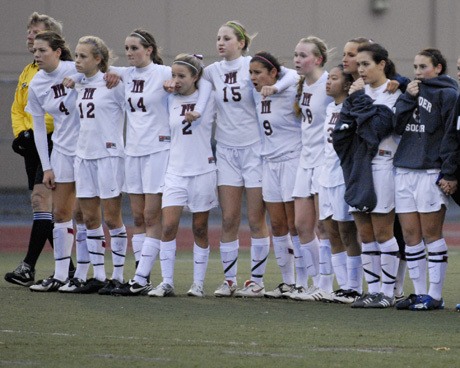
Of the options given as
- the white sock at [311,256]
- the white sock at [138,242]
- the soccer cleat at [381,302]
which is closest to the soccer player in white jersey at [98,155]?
the white sock at [138,242]

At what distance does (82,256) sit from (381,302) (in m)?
2.95

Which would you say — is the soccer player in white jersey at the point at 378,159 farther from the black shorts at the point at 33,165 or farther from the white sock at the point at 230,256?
the black shorts at the point at 33,165

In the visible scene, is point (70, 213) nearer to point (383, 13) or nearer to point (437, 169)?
point (437, 169)

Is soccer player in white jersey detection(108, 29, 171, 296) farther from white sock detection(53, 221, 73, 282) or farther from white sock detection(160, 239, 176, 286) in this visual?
white sock detection(53, 221, 73, 282)

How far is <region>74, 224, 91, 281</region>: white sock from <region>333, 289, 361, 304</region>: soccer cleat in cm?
235

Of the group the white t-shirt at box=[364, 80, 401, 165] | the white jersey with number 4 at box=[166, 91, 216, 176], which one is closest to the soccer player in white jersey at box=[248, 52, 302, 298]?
the white jersey with number 4 at box=[166, 91, 216, 176]

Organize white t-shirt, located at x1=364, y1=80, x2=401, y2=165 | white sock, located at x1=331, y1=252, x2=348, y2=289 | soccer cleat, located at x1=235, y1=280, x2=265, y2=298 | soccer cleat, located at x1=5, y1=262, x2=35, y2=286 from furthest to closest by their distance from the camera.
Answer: soccer cleat, located at x1=5, y1=262, x2=35, y2=286 → soccer cleat, located at x1=235, y1=280, x2=265, y2=298 → white sock, located at x1=331, y1=252, x2=348, y2=289 → white t-shirt, located at x1=364, y1=80, x2=401, y2=165

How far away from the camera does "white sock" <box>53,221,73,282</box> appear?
1083cm

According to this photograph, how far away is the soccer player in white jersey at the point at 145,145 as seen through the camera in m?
10.3

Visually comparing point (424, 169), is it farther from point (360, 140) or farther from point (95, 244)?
point (95, 244)

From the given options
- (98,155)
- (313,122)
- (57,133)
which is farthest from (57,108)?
(313,122)

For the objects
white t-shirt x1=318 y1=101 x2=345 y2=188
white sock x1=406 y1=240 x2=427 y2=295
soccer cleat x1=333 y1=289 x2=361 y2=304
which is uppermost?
white t-shirt x1=318 y1=101 x2=345 y2=188

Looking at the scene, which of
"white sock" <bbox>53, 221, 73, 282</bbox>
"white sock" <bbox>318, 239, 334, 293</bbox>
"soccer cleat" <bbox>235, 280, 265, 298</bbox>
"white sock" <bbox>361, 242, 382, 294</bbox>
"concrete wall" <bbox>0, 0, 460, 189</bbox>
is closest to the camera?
"white sock" <bbox>361, 242, 382, 294</bbox>

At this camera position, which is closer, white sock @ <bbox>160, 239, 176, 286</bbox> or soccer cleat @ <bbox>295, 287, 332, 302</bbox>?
soccer cleat @ <bbox>295, 287, 332, 302</bbox>
